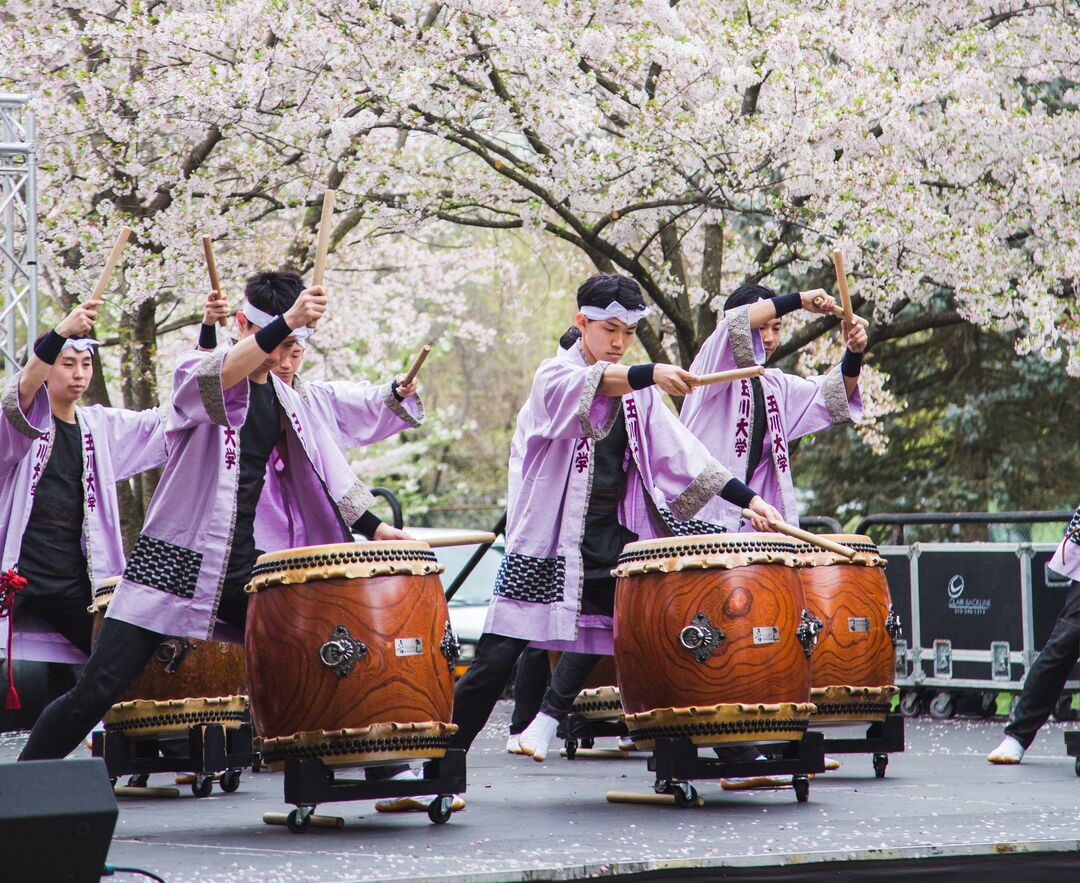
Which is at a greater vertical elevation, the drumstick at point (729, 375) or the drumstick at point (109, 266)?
the drumstick at point (109, 266)

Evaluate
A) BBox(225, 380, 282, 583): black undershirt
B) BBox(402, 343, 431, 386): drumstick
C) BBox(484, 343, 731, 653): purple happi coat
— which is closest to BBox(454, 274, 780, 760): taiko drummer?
BBox(484, 343, 731, 653): purple happi coat

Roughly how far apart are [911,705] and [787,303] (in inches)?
134

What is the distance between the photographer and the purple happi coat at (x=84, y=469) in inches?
176

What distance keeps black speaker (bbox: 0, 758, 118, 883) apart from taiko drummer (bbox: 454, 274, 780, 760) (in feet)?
4.98

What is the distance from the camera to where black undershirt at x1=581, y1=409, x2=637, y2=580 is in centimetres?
423

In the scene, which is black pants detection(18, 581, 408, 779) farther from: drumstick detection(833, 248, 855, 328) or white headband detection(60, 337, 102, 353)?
drumstick detection(833, 248, 855, 328)

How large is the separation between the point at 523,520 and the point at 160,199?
207 inches

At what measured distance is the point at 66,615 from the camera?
4609mm

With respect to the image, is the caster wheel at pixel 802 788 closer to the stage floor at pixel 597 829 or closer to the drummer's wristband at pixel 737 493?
the stage floor at pixel 597 829

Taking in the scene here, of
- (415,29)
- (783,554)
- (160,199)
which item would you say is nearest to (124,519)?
(160,199)

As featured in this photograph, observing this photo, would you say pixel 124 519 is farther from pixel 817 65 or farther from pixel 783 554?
pixel 783 554

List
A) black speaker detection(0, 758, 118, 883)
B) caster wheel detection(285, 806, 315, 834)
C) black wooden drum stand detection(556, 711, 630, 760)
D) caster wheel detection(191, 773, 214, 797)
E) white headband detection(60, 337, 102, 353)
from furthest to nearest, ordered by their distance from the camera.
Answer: black wooden drum stand detection(556, 711, 630, 760), white headband detection(60, 337, 102, 353), caster wheel detection(191, 773, 214, 797), caster wheel detection(285, 806, 315, 834), black speaker detection(0, 758, 118, 883)

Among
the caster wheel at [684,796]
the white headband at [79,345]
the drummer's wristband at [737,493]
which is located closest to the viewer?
the caster wheel at [684,796]

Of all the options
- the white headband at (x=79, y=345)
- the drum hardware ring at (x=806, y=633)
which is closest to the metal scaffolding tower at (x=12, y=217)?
the white headband at (x=79, y=345)
